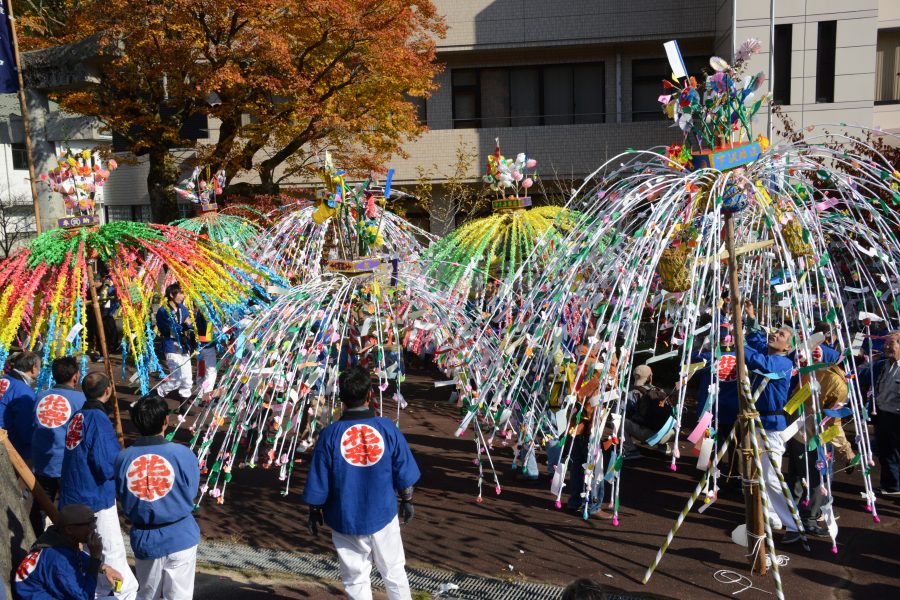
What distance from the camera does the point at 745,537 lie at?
4758 millimetres

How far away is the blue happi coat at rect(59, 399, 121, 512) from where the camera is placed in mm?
4516

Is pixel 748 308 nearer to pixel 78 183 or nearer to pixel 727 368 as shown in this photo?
pixel 727 368

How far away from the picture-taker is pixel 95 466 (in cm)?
452

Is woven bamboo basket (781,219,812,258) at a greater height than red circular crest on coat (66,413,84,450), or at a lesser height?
greater

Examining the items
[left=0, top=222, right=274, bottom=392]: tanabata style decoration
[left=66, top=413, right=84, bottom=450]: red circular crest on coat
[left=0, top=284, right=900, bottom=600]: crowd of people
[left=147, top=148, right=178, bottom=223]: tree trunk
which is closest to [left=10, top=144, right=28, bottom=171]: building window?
[left=147, top=148, right=178, bottom=223]: tree trunk

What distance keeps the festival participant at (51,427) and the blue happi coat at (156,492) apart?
1.47 m

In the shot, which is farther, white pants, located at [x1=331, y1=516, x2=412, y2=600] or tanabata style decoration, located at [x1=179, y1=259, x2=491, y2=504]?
tanabata style decoration, located at [x1=179, y1=259, x2=491, y2=504]

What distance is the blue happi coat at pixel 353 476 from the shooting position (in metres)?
4.06

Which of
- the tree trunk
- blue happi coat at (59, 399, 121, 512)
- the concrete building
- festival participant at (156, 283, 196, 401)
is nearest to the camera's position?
blue happi coat at (59, 399, 121, 512)

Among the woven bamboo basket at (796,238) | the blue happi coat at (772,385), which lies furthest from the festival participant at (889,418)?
the woven bamboo basket at (796,238)

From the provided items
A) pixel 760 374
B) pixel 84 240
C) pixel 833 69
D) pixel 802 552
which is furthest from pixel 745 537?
pixel 833 69

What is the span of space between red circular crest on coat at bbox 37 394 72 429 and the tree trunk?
9.51m

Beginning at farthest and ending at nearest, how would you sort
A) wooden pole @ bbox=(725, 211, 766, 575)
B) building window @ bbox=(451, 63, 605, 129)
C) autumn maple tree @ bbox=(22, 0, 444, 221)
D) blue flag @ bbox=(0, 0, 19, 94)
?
1. building window @ bbox=(451, 63, 605, 129)
2. autumn maple tree @ bbox=(22, 0, 444, 221)
3. blue flag @ bbox=(0, 0, 19, 94)
4. wooden pole @ bbox=(725, 211, 766, 575)

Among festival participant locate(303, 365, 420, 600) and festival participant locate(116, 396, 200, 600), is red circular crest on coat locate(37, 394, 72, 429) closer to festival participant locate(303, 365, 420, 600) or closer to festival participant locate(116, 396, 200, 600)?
festival participant locate(116, 396, 200, 600)
